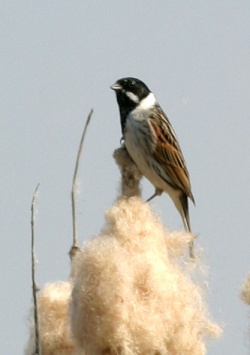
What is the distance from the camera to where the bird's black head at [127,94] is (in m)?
5.43

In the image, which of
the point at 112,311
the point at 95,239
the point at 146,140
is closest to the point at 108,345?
the point at 112,311

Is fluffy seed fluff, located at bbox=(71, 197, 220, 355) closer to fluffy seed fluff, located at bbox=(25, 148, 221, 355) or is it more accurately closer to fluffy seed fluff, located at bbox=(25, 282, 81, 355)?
fluffy seed fluff, located at bbox=(25, 148, 221, 355)

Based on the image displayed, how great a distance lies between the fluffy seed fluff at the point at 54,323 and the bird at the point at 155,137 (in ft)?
5.28

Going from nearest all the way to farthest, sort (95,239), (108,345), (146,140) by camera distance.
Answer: (108,345), (95,239), (146,140)

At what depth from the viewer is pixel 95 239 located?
10.6ft

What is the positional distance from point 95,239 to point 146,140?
2.14 metres

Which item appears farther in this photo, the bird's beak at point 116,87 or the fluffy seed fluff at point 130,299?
the bird's beak at point 116,87

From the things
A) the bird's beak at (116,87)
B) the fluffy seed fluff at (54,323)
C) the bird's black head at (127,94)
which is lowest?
the fluffy seed fluff at (54,323)

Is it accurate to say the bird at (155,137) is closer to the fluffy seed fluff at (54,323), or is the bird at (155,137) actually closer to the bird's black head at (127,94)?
the bird's black head at (127,94)

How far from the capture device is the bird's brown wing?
5383 mm

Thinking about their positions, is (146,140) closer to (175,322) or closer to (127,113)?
(127,113)

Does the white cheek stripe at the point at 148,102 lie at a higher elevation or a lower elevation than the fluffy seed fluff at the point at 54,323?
higher

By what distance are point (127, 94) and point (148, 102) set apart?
0.19 meters

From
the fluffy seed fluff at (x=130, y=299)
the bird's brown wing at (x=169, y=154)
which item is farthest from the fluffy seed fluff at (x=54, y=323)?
the bird's brown wing at (x=169, y=154)
